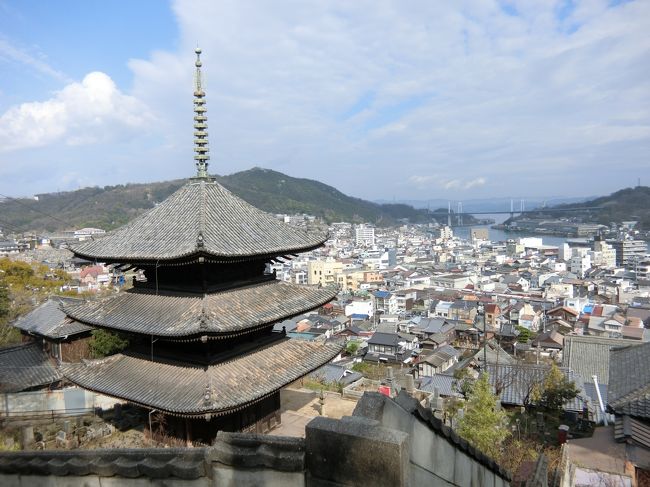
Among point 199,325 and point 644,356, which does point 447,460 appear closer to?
point 199,325

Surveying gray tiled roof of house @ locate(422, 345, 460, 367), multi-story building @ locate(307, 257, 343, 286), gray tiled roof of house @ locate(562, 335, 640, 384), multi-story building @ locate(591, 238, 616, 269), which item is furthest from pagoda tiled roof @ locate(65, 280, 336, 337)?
multi-story building @ locate(591, 238, 616, 269)

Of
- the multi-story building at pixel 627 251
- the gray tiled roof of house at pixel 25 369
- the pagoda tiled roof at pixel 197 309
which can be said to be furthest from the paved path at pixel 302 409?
the multi-story building at pixel 627 251

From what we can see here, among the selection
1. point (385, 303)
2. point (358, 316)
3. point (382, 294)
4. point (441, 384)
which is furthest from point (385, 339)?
point (382, 294)

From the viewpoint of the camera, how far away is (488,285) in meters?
104

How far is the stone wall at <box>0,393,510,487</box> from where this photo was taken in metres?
3.41

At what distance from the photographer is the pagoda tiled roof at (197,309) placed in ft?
37.5

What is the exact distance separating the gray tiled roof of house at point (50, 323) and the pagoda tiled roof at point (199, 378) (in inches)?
481

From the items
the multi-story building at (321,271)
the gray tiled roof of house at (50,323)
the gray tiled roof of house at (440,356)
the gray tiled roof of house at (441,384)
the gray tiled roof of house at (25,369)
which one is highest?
the gray tiled roof of house at (50,323)

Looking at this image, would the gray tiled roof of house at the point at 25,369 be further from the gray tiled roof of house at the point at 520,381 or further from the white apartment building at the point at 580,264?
the white apartment building at the point at 580,264

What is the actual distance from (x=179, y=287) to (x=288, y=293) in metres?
3.44

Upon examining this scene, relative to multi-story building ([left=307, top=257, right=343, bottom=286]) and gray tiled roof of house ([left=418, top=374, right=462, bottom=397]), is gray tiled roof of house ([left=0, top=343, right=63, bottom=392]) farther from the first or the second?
multi-story building ([left=307, top=257, right=343, bottom=286])

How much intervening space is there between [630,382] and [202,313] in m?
11.8

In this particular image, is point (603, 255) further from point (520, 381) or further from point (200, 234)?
point (200, 234)

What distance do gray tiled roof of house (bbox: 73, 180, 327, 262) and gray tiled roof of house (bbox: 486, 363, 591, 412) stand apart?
15759 mm
